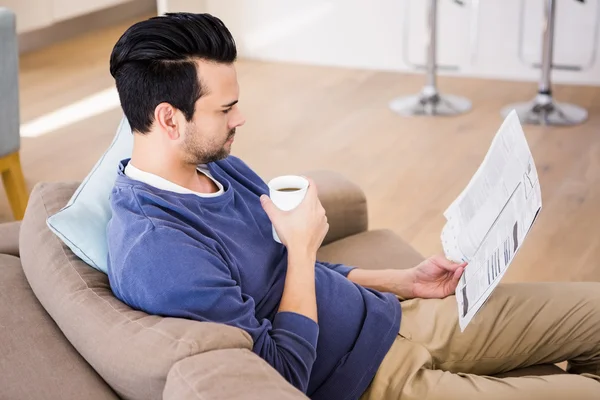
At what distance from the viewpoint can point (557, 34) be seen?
15.7 ft

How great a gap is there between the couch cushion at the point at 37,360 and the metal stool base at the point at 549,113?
3091 mm

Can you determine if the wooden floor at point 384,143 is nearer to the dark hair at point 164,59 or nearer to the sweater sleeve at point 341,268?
the sweater sleeve at point 341,268

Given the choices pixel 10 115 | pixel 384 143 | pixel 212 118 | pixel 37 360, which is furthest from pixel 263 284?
pixel 384 143

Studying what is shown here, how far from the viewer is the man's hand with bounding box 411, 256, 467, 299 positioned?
1.85 meters

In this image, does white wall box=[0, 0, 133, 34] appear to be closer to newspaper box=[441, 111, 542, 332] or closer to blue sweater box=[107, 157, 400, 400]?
blue sweater box=[107, 157, 400, 400]

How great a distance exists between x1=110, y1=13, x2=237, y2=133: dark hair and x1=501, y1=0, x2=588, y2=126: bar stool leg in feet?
9.52

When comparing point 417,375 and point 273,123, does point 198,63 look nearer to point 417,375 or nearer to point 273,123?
point 417,375

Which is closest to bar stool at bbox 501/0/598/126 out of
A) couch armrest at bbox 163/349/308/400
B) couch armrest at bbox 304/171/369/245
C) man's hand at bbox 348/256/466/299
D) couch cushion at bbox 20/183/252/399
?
couch armrest at bbox 304/171/369/245

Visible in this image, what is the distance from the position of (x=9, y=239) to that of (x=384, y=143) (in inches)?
93.4

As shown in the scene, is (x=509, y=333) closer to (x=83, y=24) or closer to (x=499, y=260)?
(x=499, y=260)

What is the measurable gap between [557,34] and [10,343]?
3.91 meters

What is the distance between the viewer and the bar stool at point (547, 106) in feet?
13.9

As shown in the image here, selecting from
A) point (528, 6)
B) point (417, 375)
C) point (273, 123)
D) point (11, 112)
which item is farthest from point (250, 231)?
point (528, 6)

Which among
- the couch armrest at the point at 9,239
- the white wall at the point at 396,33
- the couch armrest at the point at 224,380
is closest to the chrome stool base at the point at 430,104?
the white wall at the point at 396,33
